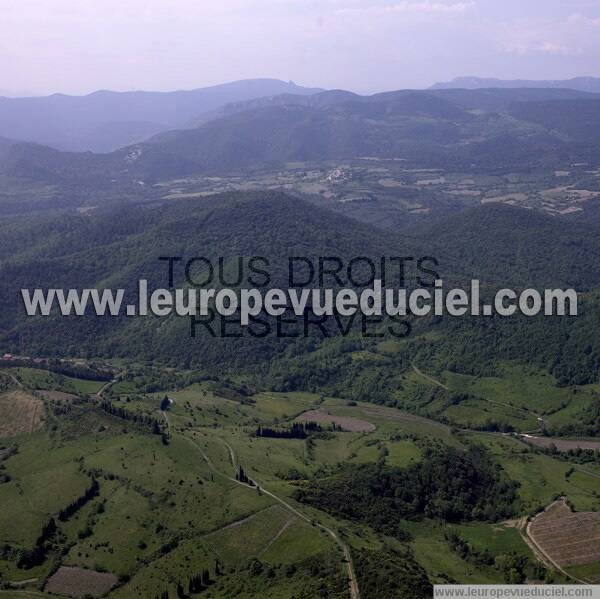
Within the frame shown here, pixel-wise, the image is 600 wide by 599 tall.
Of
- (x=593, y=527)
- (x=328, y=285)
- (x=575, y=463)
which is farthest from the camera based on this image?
(x=328, y=285)

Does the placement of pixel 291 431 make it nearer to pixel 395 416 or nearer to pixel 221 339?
pixel 395 416

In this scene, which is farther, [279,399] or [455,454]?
[279,399]

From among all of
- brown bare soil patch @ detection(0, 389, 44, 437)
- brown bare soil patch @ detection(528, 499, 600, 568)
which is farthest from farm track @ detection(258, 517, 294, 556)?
brown bare soil patch @ detection(0, 389, 44, 437)

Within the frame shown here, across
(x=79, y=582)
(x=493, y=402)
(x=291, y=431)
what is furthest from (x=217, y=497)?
(x=493, y=402)

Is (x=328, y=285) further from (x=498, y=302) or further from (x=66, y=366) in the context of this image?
(x=66, y=366)

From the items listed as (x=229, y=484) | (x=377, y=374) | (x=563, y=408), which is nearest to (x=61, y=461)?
(x=229, y=484)

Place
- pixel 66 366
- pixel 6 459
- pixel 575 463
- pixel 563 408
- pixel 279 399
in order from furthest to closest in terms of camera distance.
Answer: pixel 66 366 → pixel 279 399 → pixel 563 408 → pixel 575 463 → pixel 6 459
